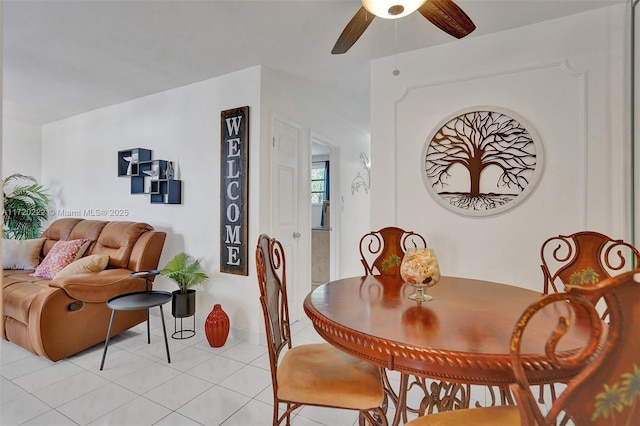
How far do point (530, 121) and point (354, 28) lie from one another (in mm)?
1468

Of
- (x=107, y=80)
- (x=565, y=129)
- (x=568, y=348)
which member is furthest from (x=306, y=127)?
(x=568, y=348)

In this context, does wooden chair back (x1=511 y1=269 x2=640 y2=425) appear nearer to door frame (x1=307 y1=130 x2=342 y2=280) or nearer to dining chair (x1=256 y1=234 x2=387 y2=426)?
dining chair (x1=256 y1=234 x2=387 y2=426)

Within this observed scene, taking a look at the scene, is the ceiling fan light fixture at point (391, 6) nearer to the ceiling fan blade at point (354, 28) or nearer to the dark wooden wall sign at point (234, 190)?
the ceiling fan blade at point (354, 28)

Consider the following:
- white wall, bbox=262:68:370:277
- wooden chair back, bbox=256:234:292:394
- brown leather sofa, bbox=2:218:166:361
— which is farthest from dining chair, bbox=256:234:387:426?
brown leather sofa, bbox=2:218:166:361

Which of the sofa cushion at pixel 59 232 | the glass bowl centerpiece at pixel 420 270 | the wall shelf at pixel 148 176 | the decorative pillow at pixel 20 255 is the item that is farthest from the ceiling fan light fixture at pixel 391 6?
the decorative pillow at pixel 20 255

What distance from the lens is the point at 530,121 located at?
2285mm

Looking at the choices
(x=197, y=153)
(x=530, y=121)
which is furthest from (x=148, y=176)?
(x=530, y=121)

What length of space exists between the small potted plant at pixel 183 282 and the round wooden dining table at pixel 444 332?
184cm

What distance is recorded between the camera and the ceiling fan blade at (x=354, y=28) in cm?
162

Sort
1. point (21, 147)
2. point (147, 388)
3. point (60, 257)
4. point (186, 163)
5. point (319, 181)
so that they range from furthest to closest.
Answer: point (319, 181)
point (21, 147)
point (186, 163)
point (60, 257)
point (147, 388)

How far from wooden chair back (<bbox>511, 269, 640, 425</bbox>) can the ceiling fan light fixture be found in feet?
4.45

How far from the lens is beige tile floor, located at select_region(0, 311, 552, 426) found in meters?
1.86

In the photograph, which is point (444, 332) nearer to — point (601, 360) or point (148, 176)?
point (601, 360)

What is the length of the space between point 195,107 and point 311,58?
4.46 ft
